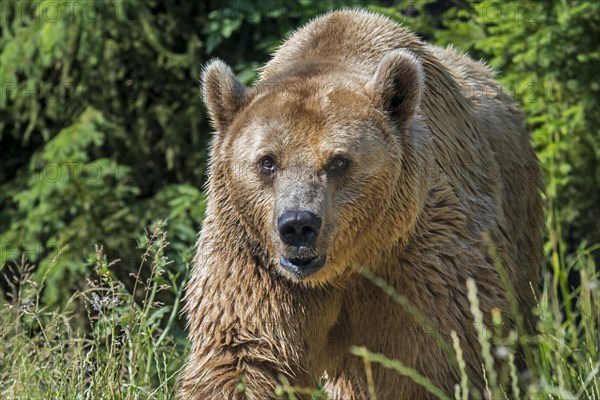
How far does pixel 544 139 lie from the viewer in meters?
8.57

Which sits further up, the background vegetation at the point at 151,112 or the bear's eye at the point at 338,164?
→ the bear's eye at the point at 338,164

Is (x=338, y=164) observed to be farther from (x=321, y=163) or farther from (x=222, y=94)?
(x=222, y=94)

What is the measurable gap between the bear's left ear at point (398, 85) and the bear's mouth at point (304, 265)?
807mm

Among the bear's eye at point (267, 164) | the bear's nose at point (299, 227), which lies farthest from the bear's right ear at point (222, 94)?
the bear's nose at point (299, 227)

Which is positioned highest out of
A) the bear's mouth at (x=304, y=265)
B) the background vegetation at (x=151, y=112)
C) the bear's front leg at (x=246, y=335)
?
the bear's mouth at (x=304, y=265)

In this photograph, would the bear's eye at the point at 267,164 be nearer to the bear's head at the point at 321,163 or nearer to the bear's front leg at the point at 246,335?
the bear's head at the point at 321,163

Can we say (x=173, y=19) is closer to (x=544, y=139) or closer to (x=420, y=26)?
(x=420, y=26)

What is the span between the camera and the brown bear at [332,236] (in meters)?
4.83

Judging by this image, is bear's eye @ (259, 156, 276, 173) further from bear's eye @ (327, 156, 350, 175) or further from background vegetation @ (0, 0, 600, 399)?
background vegetation @ (0, 0, 600, 399)

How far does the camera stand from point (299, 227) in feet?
15.0

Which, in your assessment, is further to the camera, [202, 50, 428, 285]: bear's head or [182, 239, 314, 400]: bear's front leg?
[182, 239, 314, 400]: bear's front leg

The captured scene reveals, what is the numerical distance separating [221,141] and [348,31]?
895 millimetres

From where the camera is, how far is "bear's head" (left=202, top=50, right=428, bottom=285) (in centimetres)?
473

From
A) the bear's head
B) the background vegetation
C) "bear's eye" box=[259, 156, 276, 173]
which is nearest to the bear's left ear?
the bear's head
